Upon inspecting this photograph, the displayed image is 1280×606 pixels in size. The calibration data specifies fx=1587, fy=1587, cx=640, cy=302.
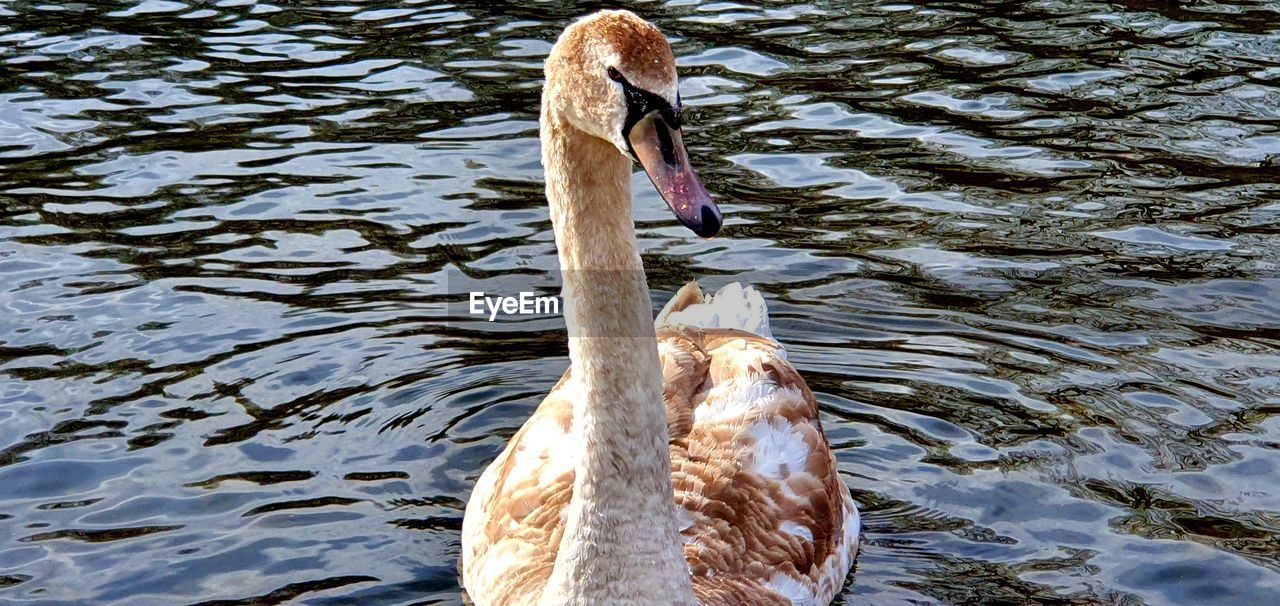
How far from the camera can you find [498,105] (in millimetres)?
12758

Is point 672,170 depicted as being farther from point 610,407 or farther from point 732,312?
point 732,312

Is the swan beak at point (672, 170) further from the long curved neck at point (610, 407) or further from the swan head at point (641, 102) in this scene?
the long curved neck at point (610, 407)

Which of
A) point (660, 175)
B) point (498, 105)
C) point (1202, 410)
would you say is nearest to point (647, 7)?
point (498, 105)

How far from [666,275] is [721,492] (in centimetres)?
356

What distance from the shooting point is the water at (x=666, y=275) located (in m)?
7.10

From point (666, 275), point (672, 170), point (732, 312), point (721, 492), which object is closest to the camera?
point (672, 170)

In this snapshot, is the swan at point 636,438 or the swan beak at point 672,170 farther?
the swan at point 636,438

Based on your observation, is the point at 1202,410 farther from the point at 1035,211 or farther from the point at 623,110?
the point at 623,110

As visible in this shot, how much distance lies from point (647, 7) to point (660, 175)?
34.1 ft

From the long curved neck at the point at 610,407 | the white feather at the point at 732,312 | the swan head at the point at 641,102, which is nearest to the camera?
the swan head at the point at 641,102

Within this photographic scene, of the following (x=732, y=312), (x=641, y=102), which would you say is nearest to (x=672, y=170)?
(x=641, y=102)

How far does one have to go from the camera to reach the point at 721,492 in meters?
6.47

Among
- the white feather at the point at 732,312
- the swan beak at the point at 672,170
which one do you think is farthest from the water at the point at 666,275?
the swan beak at the point at 672,170

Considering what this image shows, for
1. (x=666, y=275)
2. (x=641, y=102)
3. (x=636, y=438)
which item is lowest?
(x=666, y=275)
